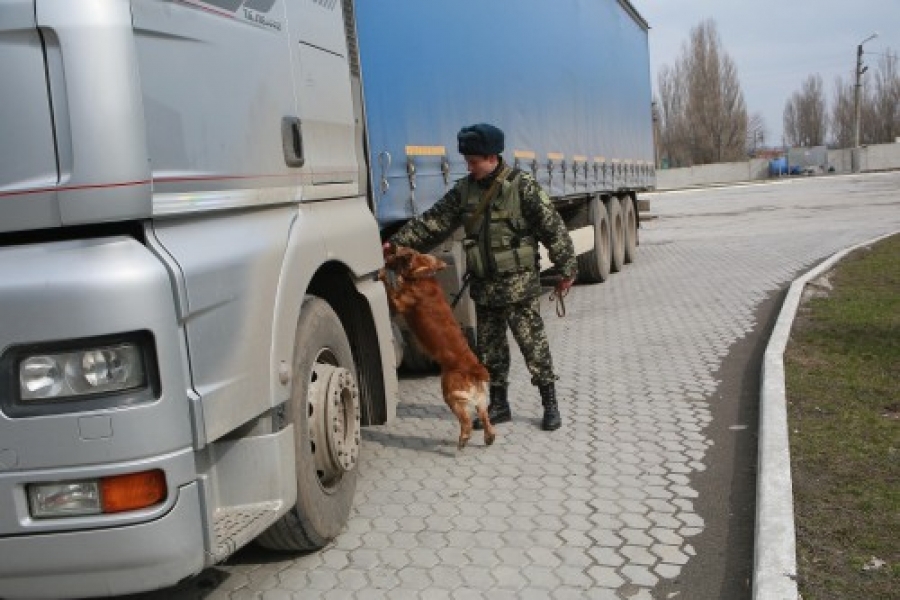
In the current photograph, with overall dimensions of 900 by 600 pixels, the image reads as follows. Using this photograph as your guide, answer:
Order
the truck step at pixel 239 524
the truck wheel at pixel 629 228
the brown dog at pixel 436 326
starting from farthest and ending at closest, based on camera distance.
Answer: the truck wheel at pixel 629 228 → the brown dog at pixel 436 326 → the truck step at pixel 239 524

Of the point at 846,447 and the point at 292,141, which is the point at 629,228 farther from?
the point at 292,141

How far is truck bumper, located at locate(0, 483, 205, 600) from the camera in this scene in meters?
2.52

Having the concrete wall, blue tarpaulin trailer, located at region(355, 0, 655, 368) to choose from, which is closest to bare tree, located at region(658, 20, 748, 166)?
the concrete wall

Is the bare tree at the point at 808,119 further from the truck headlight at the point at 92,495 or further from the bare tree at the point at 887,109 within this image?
the truck headlight at the point at 92,495

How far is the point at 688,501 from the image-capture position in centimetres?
435

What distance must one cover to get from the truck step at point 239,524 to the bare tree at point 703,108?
250 ft

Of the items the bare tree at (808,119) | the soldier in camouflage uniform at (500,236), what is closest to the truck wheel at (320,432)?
the soldier in camouflage uniform at (500,236)

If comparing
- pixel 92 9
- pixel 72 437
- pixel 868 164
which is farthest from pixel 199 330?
pixel 868 164

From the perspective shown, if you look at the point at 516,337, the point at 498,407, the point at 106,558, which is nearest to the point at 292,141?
the point at 106,558

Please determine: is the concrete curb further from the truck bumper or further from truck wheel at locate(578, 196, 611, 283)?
truck wheel at locate(578, 196, 611, 283)

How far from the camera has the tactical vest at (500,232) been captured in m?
5.24

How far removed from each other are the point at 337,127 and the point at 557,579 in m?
2.19

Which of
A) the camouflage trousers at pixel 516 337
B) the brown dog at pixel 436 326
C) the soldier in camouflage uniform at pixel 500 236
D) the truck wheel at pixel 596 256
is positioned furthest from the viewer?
the truck wheel at pixel 596 256

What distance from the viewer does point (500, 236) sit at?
5.25 metres
